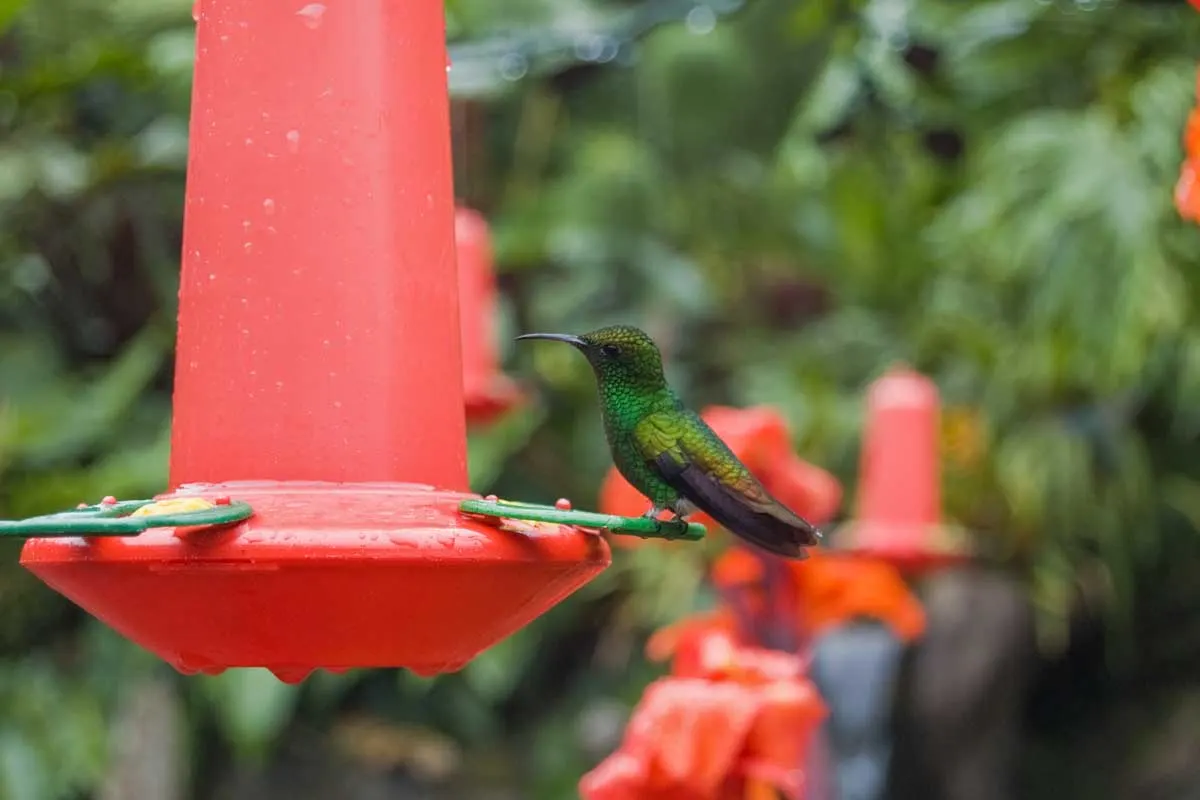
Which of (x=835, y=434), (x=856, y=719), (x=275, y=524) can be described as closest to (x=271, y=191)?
(x=275, y=524)

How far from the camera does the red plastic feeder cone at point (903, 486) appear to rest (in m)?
3.05

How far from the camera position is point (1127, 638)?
4492 mm

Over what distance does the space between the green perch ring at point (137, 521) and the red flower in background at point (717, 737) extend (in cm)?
62

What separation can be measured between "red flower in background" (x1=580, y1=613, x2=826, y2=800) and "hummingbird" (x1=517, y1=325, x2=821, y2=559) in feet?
1.15

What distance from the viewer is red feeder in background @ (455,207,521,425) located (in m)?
2.89

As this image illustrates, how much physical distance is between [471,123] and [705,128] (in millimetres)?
775

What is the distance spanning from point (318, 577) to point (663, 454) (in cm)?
32

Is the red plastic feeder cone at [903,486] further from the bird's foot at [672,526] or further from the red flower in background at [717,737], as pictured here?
the bird's foot at [672,526]

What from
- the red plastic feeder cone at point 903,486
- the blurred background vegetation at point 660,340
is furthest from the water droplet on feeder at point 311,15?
the blurred background vegetation at point 660,340

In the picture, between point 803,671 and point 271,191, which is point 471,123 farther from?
point 271,191

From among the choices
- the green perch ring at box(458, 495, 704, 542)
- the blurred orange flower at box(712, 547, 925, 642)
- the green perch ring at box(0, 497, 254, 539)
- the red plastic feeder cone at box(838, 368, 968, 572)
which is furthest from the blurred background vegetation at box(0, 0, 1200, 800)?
the green perch ring at box(0, 497, 254, 539)

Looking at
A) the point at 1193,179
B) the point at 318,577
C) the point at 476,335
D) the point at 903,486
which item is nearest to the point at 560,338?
the point at 318,577

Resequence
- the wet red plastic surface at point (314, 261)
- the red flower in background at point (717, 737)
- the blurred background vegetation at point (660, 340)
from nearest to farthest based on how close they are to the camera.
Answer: the wet red plastic surface at point (314, 261) → the red flower in background at point (717, 737) → the blurred background vegetation at point (660, 340)

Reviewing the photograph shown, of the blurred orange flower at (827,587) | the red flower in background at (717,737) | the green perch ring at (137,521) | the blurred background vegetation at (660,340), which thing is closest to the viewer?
the green perch ring at (137,521)
